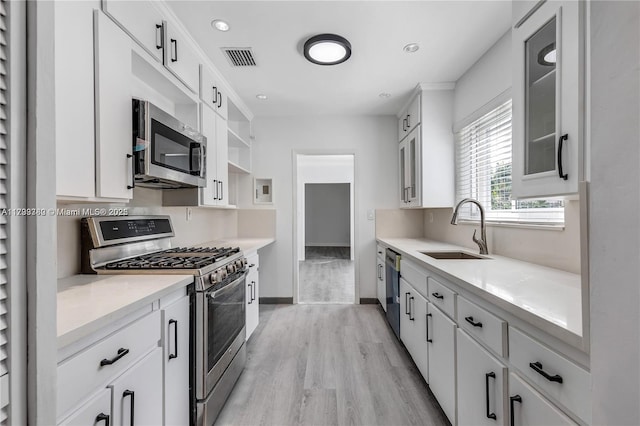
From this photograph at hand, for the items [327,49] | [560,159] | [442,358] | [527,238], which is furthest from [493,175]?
[327,49]

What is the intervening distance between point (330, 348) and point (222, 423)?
1.13m

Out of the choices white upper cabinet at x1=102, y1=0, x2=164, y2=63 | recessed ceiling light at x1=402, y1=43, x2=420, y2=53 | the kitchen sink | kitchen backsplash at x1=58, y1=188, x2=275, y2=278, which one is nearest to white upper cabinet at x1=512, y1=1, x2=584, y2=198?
recessed ceiling light at x1=402, y1=43, x2=420, y2=53

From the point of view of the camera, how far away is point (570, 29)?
3.65 ft

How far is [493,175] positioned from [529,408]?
5.98 feet

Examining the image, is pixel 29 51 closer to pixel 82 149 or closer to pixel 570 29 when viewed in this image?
pixel 82 149

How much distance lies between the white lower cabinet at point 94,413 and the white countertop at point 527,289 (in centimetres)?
138

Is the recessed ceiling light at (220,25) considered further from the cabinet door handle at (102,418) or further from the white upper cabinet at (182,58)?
the cabinet door handle at (102,418)

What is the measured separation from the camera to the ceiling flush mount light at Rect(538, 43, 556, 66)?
3.99ft

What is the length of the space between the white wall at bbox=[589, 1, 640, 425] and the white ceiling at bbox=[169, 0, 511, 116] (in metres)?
1.69

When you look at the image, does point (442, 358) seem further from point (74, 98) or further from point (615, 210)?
point (74, 98)

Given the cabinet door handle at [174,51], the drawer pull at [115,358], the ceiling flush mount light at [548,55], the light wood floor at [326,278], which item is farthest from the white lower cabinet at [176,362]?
the light wood floor at [326,278]

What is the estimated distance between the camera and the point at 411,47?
228 centimetres

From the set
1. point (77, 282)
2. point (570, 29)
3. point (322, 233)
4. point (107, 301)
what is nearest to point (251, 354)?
point (77, 282)

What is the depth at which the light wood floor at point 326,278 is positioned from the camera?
4246 millimetres
